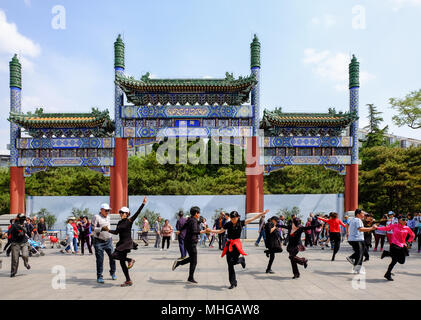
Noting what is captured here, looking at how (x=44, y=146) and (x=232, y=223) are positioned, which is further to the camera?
(x=44, y=146)

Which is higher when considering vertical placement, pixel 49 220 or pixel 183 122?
pixel 183 122

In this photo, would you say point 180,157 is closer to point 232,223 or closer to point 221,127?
point 221,127

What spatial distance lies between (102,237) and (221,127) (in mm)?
13052

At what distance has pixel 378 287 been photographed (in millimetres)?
7012

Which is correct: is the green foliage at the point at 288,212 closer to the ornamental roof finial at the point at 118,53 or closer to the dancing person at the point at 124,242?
the ornamental roof finial at the point at 118,53

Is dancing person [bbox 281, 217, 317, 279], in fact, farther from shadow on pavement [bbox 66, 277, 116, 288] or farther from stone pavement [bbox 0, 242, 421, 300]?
shadow on pavement [bbox 66, 277, 116, 288]

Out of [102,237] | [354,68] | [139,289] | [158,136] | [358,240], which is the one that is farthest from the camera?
[354,68]

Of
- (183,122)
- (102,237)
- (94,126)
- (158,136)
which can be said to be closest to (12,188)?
(94,126)

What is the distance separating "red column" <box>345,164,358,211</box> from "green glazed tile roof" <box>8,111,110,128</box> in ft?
49.9

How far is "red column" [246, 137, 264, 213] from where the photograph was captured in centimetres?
1952

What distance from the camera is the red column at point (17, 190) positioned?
1992 centimetres

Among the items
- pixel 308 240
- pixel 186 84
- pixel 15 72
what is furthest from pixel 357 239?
pixel 15 72

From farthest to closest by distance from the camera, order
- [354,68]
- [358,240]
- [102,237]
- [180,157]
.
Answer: [180,157]
[354,68]
[358,240]
[102,237]

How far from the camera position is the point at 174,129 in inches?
768
